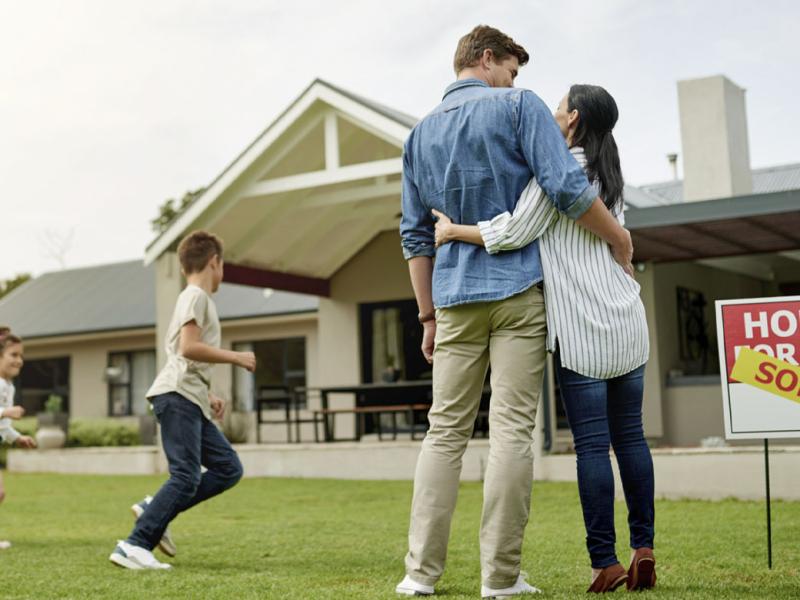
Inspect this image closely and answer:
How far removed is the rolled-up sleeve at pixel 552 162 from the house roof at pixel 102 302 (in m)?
17.7

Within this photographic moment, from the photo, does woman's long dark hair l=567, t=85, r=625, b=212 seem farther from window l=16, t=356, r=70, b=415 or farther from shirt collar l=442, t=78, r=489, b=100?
window l=16, t=356, r=70, b=415

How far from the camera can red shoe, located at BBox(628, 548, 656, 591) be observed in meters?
4.07

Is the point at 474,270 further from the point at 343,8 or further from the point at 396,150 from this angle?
the point at 396,150

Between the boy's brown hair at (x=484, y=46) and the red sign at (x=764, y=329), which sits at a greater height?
the boy's brown hair at (x=484, y=46)

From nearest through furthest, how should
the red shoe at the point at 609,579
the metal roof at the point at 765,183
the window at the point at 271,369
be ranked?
the red shoe at the point at 609,579 → the metal roof at the point at 765,183 → the window at the point at 271,369

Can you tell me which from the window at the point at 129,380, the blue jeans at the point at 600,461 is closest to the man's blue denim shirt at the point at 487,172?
the blue jeans at the point at 600,461

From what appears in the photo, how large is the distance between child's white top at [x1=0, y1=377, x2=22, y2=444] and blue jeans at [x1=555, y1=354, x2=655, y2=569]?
12.7ft

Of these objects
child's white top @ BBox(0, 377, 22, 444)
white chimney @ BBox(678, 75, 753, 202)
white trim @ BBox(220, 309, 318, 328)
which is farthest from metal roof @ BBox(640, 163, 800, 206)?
child's white top @ BBox(0, 377, 22, 444)

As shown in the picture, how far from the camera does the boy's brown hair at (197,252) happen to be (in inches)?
231

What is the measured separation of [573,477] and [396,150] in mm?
5673

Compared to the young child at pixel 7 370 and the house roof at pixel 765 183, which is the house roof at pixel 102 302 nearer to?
the house roof at pixel 765 183

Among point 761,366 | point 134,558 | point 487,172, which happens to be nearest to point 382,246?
point 134,558

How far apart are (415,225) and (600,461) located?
3.75 feet

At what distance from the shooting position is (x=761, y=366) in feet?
16.5
